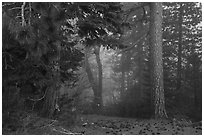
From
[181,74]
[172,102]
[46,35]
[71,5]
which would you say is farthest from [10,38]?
[181,74]

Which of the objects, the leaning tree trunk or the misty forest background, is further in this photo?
the leaning tree trunk

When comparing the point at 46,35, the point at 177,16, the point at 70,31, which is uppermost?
the point at 177,16

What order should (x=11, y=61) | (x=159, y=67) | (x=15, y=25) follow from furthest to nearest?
(x=159, y=67)
(x=11, y=61)
(x=15, y=25)

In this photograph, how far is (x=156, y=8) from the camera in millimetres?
13555

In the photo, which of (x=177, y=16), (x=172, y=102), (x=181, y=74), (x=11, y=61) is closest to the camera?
(x=11, y=61)

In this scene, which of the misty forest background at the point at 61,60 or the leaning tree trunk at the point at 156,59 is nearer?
the misty forest background at the point at 61,60

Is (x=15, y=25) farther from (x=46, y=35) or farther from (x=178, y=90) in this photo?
(x=178, y=90)

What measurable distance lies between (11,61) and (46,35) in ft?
5.81

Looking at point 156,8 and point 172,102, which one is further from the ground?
point 156,8

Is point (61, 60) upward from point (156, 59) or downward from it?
downward

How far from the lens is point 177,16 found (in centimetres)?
2284

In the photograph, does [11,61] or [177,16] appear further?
[177,16]

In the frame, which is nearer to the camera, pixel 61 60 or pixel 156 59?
pixel 61 60

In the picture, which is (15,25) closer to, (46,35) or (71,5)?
(46,35)
